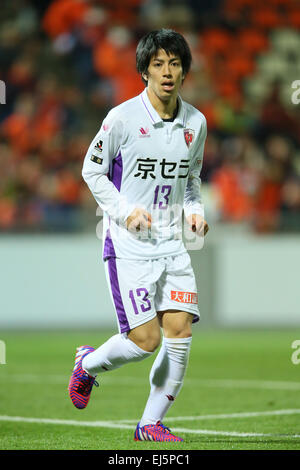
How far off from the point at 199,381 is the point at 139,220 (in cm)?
431

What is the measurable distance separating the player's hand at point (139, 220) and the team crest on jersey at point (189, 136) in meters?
0.58

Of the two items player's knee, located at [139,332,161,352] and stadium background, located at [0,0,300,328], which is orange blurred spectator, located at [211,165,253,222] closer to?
stadium background, located at [0,0,300,328]

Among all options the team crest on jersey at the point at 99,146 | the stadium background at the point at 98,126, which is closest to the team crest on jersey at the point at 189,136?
the team crest on jersey at the point at 99,146

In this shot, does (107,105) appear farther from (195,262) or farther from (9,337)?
(9,337)

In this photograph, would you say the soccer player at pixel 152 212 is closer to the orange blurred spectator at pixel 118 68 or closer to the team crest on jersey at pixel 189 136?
the team crest on jersey at pixel 189 136

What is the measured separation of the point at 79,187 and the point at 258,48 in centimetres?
406

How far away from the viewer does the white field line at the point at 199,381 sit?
29.6 ft

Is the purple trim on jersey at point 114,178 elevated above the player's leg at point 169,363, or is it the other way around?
the purple trim on jersey at point 114,178

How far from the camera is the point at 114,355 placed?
5.91 metres

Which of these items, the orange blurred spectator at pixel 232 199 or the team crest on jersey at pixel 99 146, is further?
the orange blurred spectator at pixel 232 199

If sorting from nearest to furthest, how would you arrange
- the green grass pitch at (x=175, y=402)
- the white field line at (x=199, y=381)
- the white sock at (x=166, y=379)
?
1. the white sock at (x=166, y=379)
2. the green grass pitch at (x=175, y=402)
3. the white field line at (x=199, y=381)

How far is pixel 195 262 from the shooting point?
48.4 feet

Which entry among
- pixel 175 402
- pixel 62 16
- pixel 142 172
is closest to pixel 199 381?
pixel 175 402
